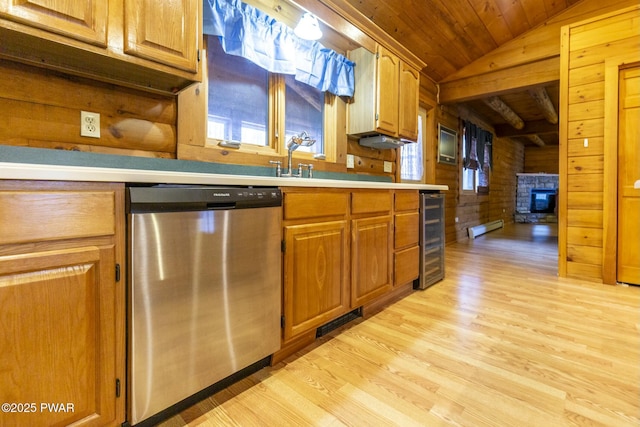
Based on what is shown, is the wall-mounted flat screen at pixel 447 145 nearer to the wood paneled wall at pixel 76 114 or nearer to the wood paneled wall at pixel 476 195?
the wood paneled wall at pixel 476 195

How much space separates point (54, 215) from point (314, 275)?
1.08 meters

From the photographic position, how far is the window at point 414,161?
13.8 ft

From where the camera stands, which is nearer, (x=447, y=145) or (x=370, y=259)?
(x=370, y=259)

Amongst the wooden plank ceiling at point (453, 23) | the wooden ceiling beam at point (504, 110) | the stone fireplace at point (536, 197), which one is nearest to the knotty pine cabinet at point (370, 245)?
the wooden plank ceiling at point (453, 23)

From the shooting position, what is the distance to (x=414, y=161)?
14.3ft

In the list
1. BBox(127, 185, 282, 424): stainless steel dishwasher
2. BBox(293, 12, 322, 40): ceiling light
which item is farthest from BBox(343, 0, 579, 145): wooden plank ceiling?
BBox(127, 185, 282, 424): stainless steel dishwasher

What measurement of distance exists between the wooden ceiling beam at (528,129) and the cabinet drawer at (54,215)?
329 inches

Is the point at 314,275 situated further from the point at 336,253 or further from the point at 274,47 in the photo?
the point at 274,47

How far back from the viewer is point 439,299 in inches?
95.0

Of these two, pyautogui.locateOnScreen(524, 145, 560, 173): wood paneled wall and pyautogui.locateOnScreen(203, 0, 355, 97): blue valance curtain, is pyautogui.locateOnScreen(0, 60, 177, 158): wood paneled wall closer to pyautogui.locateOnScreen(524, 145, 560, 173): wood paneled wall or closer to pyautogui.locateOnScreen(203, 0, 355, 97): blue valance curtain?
pyautogui.locateOnScreen(203, 0, 355, 97): blue valance curtain

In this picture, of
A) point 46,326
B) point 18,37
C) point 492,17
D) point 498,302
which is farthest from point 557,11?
point 46,326

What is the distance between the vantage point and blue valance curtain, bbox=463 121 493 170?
557 centimetres

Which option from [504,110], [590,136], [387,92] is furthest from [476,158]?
[387,92]

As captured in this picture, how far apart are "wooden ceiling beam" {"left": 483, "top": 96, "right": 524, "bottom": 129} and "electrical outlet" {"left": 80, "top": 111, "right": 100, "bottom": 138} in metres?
5.60
